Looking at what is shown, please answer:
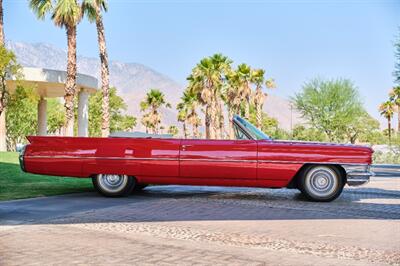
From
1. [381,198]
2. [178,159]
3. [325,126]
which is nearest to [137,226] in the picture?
[178,159]

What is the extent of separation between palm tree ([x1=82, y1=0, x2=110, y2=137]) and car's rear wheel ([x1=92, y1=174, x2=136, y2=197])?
1781cm

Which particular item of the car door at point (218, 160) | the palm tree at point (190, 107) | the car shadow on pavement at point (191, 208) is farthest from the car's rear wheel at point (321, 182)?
the palm tree at point (190, 107)

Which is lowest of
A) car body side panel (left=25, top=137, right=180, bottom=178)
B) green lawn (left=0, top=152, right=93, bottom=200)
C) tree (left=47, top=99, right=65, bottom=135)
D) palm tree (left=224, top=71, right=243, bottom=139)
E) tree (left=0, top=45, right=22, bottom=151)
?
green lawn (left=0, top=152, right=93, bottom=200)

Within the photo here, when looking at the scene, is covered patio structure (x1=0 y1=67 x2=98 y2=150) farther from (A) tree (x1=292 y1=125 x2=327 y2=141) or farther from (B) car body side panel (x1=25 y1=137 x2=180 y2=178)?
(A) tree (x1=292 y1=125 x2=327 y2=141)

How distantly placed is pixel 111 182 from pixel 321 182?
381cm

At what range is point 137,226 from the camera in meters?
6.91

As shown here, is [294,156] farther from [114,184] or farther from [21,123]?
[21,123]

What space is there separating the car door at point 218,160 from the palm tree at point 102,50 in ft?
61.0

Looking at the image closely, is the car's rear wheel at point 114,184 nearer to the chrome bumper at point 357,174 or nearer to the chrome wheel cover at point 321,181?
the chrome wheel cover at point 321,181

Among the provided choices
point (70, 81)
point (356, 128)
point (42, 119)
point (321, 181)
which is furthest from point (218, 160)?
point (356, 128)

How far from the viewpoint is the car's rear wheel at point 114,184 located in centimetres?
1002

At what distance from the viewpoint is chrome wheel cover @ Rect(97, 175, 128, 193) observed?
33.0ft

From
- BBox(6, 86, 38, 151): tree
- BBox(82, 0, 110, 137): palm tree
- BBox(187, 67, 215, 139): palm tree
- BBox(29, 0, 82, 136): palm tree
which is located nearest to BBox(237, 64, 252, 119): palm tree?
BBox(187, 67, 215, 139): palm tree

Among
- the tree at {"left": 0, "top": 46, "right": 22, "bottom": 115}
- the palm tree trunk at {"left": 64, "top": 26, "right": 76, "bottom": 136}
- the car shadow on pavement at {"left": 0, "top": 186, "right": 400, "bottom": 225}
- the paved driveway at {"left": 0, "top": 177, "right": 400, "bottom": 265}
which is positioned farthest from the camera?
the palm tree trunk at {"left": 64, "top": 26, "right": 76, "bottom": 136}
